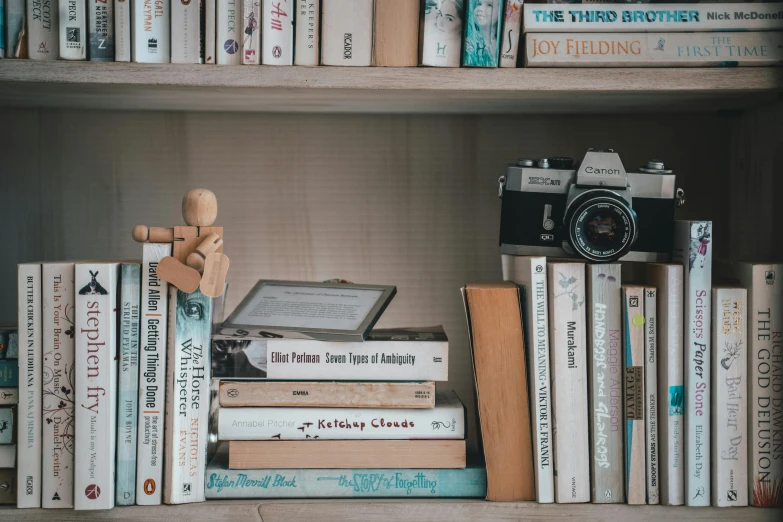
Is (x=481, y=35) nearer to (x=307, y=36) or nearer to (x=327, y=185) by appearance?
(x=307, y=36)

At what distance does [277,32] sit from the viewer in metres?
0.86

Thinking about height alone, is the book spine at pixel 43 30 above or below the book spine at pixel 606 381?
above

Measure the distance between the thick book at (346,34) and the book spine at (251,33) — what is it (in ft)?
0.27

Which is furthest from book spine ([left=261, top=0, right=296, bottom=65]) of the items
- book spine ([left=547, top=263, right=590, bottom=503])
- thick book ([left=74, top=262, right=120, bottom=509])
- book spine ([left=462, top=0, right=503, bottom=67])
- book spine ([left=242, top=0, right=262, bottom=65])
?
book spine ([left=547, top=263, right=590, bottom=503])

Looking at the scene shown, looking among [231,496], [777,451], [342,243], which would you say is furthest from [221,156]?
[777,451]

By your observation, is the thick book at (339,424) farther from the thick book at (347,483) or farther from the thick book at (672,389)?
the thick book at (672,389)

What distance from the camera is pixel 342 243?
1.19 m

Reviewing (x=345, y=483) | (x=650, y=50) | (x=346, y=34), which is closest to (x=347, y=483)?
(x=345, y=483)

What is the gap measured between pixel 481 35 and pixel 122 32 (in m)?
0.47

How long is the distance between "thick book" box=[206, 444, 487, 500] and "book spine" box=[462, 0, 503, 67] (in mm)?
541

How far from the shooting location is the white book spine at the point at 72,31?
85cm

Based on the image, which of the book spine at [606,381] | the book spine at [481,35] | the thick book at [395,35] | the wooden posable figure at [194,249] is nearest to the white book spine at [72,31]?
the wooden posable figure at [194,249]

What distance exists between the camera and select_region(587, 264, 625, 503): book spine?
2.79ft

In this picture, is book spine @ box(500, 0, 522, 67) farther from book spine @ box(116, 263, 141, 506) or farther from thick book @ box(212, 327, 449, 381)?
book spine @ box(116, 263, 141, 506)
